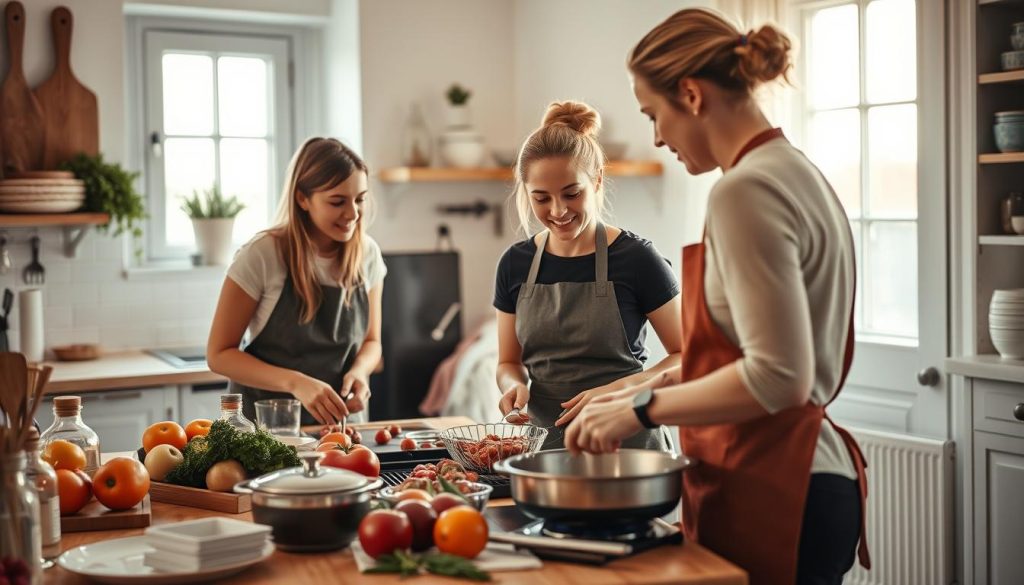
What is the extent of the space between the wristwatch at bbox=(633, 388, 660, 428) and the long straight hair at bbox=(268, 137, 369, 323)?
1.54m

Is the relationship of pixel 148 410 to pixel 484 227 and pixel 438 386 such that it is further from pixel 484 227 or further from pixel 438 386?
pixel 484 227

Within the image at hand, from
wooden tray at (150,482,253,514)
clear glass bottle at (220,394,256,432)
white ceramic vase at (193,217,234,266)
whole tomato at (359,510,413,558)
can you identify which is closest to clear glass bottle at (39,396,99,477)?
wooden tray at (150,482,253,514)

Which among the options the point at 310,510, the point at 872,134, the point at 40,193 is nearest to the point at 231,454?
the point at 310,510

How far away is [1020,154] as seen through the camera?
321cm

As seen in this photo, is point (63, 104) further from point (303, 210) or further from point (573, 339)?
point (573, 339)

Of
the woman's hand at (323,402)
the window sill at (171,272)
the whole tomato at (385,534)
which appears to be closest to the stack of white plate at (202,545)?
the whole tomato at (385,534)

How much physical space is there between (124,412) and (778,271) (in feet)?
10.8

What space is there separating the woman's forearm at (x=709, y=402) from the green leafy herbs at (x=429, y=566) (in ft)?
1.21

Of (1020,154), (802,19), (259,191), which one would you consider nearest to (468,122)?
(259,191)

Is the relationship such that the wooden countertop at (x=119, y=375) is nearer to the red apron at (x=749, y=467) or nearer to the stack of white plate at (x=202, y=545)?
the stack of white plate at (x=202, y=545)

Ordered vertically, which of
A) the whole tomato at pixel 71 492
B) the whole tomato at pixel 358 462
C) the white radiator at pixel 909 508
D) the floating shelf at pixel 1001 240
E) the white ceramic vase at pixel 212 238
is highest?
the white ceramic vase at pixel 212 238

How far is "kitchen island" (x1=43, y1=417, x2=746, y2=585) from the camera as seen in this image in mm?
1698

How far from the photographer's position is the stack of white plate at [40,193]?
445 centimetres

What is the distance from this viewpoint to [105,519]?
209 cm
